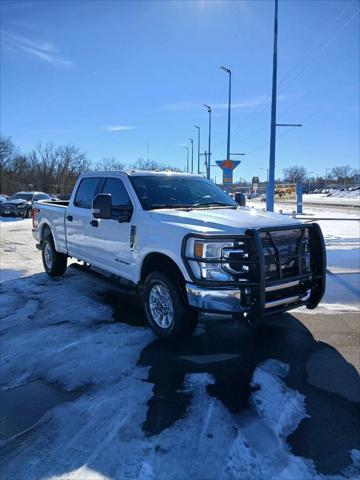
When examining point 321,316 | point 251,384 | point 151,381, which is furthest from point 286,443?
point 321,316

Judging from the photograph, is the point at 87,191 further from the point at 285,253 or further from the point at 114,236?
the point at 285,253

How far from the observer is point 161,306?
16.1 feet

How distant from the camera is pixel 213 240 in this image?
4145 mm

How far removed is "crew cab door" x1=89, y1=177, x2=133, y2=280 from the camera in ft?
18.2

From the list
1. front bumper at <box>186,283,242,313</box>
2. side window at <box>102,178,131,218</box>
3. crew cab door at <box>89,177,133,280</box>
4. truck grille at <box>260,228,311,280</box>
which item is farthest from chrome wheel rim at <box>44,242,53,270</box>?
truck grille at <box>260,228,311,280</box>

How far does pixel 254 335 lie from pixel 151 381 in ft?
5.90

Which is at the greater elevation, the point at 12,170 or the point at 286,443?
the point at 12,170

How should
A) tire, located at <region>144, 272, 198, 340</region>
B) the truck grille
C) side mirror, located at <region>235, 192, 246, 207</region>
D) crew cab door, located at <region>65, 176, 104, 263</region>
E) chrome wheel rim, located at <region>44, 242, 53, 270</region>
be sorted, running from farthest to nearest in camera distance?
chrome wheel rim, located at <region>44, 242, 53, 270</region>, side mirror, located at <region>235, 192, 246, 207</region>, crew cab door, located at <region>65, 176, 104, 263</region>, tire, located at <region>144, 272, 198, 340</region>, the truck grille

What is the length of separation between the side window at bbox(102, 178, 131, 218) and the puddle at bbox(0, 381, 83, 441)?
255cm

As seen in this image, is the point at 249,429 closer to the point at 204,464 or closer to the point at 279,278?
the point at 204,464

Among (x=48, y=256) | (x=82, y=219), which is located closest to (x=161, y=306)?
(x=82, y=219)

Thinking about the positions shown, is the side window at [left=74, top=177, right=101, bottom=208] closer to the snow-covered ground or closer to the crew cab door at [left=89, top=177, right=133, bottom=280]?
the crew cab door at [left=89, top=177, right=133, bottom=280]

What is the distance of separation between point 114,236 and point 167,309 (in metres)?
1.57

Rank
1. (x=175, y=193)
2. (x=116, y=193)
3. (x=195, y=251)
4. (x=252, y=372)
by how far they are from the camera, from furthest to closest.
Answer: (x=116, y=193), (x=175, y=193), (x=195, y=251), (x=252, y=372)
